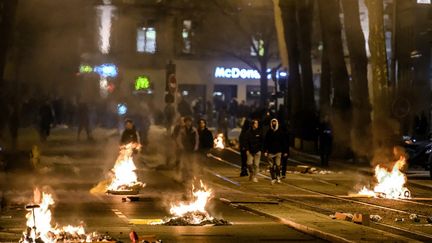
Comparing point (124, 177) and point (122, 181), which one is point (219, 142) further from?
point (122, 181)

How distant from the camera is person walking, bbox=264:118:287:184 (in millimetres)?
27641

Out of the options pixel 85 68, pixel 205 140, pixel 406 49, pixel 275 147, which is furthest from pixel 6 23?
pixel 406 49

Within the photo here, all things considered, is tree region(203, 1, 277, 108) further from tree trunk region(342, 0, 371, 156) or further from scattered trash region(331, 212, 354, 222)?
scattered trash region(331, 212, 354, 222)

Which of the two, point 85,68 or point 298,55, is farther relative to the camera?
point 298,55

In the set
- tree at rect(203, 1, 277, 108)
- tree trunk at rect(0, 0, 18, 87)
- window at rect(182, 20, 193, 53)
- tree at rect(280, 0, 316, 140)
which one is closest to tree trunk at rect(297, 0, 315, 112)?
tree at rect(280, 0, 316, 140)

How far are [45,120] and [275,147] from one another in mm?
12481

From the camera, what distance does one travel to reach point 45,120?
3738 cm

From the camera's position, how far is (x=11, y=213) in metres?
18.6

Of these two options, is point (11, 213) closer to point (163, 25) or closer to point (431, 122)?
point (163, 25)

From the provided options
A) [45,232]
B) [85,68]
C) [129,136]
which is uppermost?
[85,68]

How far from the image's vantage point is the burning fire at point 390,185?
2478cm

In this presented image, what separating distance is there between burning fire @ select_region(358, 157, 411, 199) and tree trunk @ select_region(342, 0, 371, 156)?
1260 centimetres

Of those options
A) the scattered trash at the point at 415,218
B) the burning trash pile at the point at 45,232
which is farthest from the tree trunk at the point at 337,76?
the burning trash pile at the point at 45,232

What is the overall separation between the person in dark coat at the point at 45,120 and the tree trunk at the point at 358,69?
11.5 m
